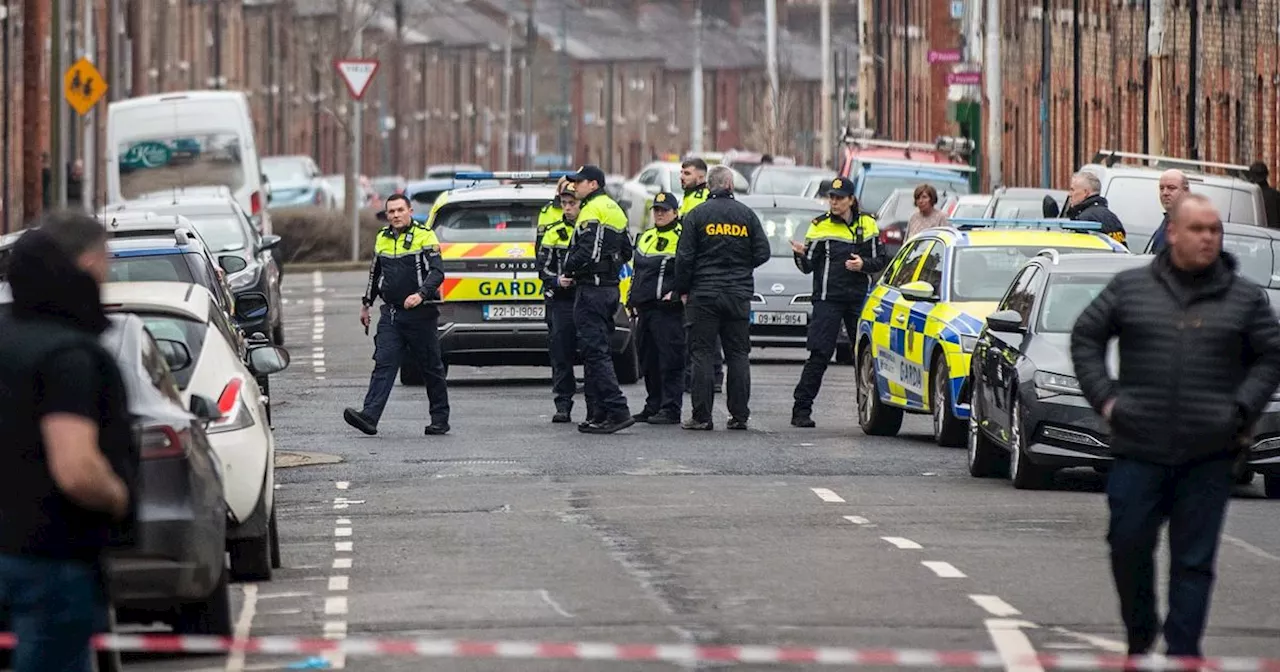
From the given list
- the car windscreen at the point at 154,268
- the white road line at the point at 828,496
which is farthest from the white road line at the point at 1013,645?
the car windscreen at the point at 154,268

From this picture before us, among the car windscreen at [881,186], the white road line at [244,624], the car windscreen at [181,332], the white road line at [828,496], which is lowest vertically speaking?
the white road line at [244,624]

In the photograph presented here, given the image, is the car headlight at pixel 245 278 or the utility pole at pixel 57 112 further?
the utility pole at pixel 57 112

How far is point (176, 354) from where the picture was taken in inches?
471

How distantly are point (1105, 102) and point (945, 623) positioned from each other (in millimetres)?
43704

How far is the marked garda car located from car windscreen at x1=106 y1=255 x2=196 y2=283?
4.86m

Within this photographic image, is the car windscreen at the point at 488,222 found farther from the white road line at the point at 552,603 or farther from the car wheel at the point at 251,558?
the white road line at the point at 552,603

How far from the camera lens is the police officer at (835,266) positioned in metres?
21.3

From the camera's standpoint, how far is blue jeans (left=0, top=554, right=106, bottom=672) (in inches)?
275

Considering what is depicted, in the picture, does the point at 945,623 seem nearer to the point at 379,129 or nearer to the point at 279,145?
the point at 279,145

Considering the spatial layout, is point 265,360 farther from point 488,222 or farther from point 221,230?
point 221,230

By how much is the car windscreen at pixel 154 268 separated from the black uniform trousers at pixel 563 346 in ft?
10.1

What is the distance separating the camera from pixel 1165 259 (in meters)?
9.44

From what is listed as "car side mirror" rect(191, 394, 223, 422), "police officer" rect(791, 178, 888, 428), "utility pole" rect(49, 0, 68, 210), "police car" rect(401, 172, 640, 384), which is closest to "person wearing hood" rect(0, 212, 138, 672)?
"car side mirror" rect(191, 394, 223, 422)

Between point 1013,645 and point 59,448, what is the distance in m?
4.29
